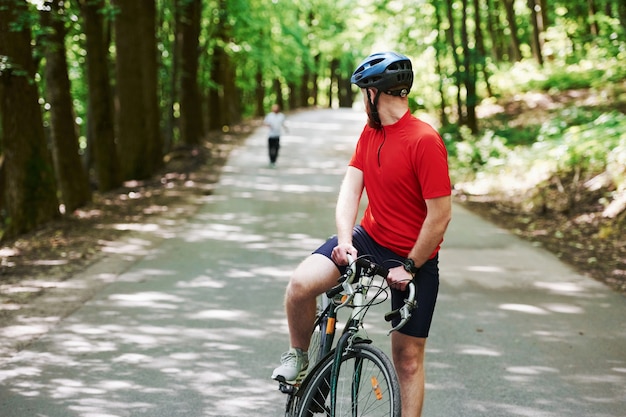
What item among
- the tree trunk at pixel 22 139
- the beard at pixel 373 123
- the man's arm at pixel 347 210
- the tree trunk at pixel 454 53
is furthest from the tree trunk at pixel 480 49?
the beard at pixel 373 123

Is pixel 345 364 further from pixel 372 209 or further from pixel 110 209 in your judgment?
pixel 110 209

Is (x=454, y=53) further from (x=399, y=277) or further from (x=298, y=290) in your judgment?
(x=399, y=277)

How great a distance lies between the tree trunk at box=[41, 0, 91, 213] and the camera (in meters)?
14.8

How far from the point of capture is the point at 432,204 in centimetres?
370

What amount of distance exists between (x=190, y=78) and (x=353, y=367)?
75.0 feet

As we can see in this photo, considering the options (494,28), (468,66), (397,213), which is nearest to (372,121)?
(397,213)

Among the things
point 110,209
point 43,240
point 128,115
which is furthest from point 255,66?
point 43,240

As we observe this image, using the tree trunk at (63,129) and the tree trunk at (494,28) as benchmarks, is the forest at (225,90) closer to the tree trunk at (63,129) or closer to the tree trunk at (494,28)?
the tree trunk at (63,129)

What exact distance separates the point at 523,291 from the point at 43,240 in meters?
7.07

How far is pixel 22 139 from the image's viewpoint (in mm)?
12008

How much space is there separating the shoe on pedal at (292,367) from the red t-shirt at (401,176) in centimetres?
82

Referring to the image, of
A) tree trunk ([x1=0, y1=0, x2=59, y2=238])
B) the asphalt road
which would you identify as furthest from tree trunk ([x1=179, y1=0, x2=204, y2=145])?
the asphalt road

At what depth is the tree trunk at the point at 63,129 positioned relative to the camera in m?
14.8

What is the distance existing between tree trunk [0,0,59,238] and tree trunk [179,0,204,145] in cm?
1295
